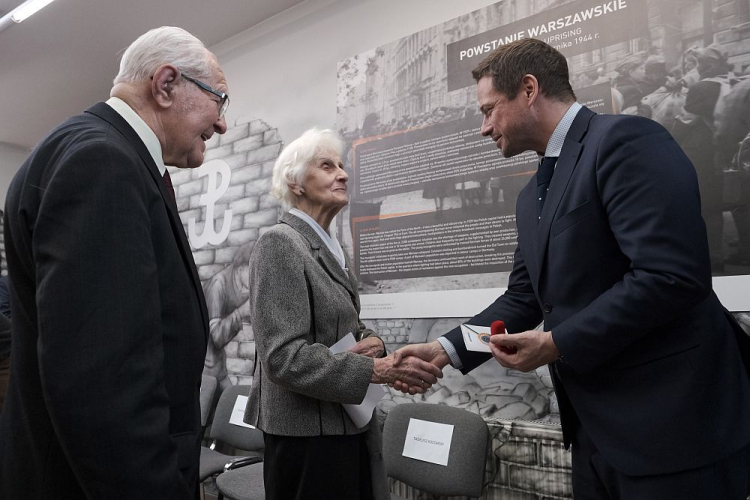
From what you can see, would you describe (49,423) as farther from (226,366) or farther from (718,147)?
(226,366)

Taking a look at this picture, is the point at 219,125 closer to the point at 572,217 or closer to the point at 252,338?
the point at 572,217

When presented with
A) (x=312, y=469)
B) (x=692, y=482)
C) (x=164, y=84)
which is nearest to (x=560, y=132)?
(x=692, y=482)

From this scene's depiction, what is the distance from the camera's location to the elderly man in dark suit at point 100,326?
32.6 inches

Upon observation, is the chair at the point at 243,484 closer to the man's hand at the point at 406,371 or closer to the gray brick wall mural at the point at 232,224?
the man's hand at the point at 406,371

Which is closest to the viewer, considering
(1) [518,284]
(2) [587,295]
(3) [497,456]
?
(2) [587,295]

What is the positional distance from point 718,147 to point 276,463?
211 centimetres

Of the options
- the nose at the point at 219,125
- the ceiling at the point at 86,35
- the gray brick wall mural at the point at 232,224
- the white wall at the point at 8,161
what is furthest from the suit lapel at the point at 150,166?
the white wall at the point at 8,161

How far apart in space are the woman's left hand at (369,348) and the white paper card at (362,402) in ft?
0.06

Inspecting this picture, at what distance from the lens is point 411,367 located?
1.88m

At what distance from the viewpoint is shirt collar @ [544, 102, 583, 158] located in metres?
1.63

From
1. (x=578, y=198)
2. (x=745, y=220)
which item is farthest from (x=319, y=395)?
(x=745, y=220)

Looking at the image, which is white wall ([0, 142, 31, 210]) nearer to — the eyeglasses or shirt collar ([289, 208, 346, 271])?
shirt collar ([289, 208, 346, 271])

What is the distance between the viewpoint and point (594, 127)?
1.50 metres

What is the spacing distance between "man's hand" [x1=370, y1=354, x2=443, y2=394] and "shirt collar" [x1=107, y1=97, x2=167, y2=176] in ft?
3.22
